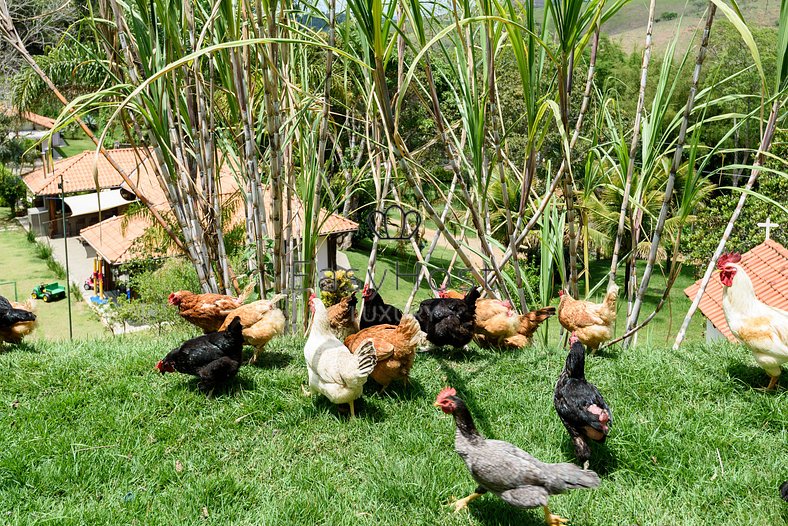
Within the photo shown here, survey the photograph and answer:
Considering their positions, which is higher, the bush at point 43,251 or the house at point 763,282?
the house at point 763,282

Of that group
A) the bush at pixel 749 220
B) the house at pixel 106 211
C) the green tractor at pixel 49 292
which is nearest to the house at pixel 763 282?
the bush at pixel 749 220

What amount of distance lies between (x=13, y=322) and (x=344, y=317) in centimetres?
298

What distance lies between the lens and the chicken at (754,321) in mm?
4219

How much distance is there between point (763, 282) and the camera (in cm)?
1205

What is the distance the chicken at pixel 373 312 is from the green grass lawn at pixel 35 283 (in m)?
9.46

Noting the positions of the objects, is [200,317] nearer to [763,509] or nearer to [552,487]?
[552,487]

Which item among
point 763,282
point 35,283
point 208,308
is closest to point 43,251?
point 35,283

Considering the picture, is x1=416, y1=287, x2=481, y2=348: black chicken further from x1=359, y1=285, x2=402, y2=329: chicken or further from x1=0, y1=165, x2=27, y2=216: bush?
x1=0, y1=165, x2=27, y2=216: bush

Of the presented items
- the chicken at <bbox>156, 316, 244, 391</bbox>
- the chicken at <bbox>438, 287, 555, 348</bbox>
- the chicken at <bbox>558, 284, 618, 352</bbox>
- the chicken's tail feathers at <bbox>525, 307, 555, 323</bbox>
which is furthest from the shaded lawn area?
the chicken at <bbox>558, 284, 618, 352</bbox>

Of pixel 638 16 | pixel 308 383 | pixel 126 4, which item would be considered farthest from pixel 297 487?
pixel 638 16

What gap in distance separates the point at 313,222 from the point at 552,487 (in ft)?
10.7

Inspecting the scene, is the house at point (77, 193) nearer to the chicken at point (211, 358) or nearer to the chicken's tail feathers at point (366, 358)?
the chicken at point (211, 358)

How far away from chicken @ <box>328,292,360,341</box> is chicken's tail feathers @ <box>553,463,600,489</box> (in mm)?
3074

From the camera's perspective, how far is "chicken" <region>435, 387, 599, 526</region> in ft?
10.3
